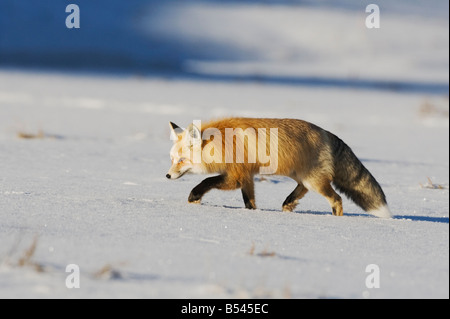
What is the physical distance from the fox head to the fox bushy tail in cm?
109

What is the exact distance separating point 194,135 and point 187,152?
159 mm

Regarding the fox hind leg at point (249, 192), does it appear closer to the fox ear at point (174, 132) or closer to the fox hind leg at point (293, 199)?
the fox hind leg at point (293, 199)

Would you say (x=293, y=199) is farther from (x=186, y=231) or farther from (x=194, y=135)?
(x=186, y=231)

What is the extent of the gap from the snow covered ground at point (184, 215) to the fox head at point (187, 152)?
266mm

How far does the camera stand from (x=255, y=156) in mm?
6375

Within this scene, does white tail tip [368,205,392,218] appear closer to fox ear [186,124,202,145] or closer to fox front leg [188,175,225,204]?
fox front leg [188,175,225,204]

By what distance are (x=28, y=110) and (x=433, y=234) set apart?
11.8 m

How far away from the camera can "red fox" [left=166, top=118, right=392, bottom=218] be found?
6375 millimetres

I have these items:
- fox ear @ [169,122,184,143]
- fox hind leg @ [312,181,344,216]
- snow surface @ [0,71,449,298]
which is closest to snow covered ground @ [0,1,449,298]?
snow surface @ [0,71,449,298]

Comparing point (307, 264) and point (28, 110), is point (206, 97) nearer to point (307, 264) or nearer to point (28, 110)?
point (28, 110)

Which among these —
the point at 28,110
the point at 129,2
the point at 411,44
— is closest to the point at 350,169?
the point at 28,110

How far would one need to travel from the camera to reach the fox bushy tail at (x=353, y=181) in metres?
6.58

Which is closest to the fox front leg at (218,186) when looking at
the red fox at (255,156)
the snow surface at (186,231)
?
the red fox at (255,156)
